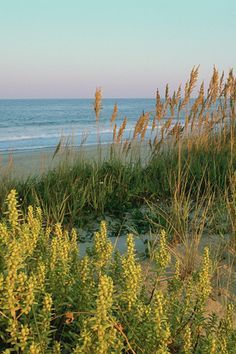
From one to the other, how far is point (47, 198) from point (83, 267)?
273cm

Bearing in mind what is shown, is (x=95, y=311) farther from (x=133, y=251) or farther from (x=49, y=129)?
(x=49, y=129)

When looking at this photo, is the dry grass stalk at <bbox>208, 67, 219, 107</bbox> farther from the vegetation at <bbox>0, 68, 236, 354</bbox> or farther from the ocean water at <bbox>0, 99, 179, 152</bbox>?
the ocean water at <bbox>0, 99, 179, 152</bbox>

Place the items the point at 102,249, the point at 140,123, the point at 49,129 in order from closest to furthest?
the point at 102,249, the point at 140,123, the point at 49,129

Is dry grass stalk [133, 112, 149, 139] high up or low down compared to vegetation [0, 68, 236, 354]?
up

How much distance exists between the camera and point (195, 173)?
17.7 ft

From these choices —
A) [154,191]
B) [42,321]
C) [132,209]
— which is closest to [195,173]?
[154,191]

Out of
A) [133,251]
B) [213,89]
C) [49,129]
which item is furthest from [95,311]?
[49,129]

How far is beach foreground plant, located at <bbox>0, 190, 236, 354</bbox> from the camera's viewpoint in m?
1.64

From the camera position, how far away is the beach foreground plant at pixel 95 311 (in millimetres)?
1641

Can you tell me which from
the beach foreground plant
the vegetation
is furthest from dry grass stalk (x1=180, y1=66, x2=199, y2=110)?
the beach foreground plant

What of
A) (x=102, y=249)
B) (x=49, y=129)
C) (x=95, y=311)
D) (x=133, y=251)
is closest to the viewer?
(x=95, y=311)

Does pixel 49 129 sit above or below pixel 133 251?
below

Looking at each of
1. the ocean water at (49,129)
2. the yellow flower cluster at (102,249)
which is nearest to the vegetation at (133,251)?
the yellow flower cluster at (102,249)

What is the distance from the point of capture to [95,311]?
1607 mm
